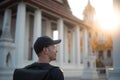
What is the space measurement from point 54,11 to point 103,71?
39.2 feet

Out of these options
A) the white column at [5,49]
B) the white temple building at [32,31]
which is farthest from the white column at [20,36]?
the white column at [5,49]

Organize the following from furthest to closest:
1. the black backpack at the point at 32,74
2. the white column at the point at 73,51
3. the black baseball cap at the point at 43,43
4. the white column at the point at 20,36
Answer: the white column at the point at 73,51, the white column at the point at 20,36, the black baseball cap at the point at 43,43, the black backpack at the point at 32,74

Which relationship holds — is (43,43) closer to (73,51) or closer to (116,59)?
(116,59)

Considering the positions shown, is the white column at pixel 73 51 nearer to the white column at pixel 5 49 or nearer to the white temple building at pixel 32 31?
the white temple building at pixel 32 31

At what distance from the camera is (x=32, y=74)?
5.41 ft

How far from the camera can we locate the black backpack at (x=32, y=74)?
1.60 meters

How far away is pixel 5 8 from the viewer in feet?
69.8

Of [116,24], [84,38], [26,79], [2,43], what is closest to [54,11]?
[84,38]

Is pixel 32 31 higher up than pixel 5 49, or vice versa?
pixel 32 31

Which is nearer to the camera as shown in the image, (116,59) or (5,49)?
(116,59)

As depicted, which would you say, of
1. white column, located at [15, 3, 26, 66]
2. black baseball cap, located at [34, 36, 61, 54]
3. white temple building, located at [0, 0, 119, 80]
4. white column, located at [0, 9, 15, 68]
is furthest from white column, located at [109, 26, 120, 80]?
white column, located at [15, 3, 26, 66]

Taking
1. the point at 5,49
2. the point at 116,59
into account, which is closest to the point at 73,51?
the point at 5,49

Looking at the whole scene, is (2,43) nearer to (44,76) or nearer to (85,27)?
(44,76)

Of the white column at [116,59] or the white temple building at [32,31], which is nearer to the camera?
the white column at [116,59]
